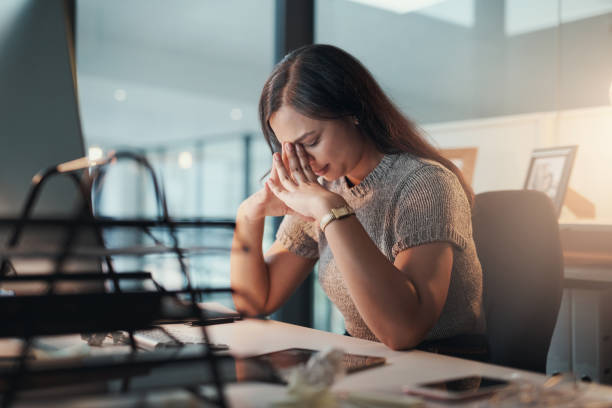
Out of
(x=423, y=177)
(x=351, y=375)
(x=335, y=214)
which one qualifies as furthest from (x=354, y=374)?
(x=423, y=177)

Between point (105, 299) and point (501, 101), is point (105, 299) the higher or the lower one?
the lower one

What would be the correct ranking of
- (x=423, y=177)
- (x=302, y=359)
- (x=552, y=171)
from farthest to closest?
(x=552, y=171) < (x=423, y=177) < (x=302, y=359)

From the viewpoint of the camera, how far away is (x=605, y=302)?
1912 mm

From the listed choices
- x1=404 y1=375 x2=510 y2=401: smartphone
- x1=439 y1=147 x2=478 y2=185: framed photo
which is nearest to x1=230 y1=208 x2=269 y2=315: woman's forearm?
x1=404 y1=375 x2=510 y2=401: smartphone

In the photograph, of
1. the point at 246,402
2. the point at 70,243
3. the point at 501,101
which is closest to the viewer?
Answer: the point at 70,243

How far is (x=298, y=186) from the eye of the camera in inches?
53.2

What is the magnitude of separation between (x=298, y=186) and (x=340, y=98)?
0.23 meters

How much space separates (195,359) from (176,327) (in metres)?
0.74

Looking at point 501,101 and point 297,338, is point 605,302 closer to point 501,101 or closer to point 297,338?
point 501,101

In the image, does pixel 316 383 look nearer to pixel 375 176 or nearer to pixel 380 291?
pixel 380 291

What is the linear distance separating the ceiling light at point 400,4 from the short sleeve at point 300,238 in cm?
169

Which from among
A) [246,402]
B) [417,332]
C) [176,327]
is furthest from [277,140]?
[246,402]

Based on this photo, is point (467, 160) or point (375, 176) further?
point (467, 160)

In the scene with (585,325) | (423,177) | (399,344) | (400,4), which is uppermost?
(400,4)
